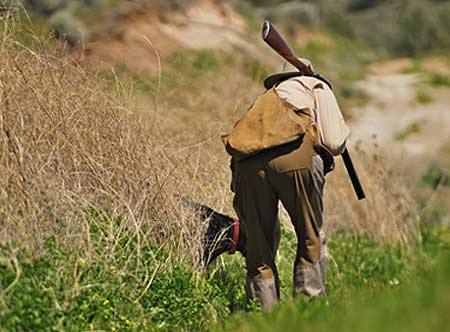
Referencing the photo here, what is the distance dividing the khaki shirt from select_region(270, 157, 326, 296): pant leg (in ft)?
0.64

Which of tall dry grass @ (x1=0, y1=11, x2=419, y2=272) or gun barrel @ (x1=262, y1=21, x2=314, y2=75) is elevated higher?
gun barrel @ (x1=262, y1=21, x2=314, y2=75)

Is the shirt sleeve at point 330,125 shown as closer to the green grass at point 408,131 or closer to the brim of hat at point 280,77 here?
the brim of hat at point 280,77

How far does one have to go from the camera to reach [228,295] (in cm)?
801

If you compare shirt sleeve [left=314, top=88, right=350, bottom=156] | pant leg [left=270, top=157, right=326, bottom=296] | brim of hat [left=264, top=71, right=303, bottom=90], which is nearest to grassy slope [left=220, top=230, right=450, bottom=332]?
pant leg [left=270, top=157, right=326, bottom=296]

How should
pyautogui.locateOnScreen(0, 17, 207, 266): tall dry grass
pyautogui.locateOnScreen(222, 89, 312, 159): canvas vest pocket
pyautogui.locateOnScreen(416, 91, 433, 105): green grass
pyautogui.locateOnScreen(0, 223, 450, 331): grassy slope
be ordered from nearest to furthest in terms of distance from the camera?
1. pyautogui.locateOnScreen(0, 223, 450, 331): grassy slope
2. pyautogui.locateOnScreen(0, 17, 207, 266): tall dry grass
3. pyautogui.locateOnScreen(222, 89, 312, 159): canvas vest pocket
4. pyautogui.locateOnScreen(416, 91, 433, 105): green grass

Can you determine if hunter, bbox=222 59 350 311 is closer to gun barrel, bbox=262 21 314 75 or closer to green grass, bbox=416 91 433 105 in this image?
gun barrel, bbox=262 21 314 75

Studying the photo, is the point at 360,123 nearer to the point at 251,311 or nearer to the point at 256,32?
the point at 256,32

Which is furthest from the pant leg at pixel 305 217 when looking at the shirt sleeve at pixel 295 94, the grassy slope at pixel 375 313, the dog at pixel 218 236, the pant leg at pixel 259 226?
the dog at pixel 218 236

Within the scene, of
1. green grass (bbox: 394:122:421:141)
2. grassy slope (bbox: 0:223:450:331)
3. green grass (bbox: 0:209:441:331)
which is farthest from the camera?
green grass (bbox: 394:122:421:141)

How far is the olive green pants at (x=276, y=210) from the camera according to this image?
717 centimetres

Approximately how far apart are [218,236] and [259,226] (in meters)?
0.63

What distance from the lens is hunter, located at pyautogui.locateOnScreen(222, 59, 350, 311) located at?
23.5 ft

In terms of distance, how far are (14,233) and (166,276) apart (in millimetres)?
1192

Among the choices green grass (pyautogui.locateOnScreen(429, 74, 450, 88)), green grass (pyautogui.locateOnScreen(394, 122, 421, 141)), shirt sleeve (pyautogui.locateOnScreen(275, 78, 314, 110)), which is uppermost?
shirt sleeve (pyautogui.locateOnScreen(275, 78, 314, 110))
